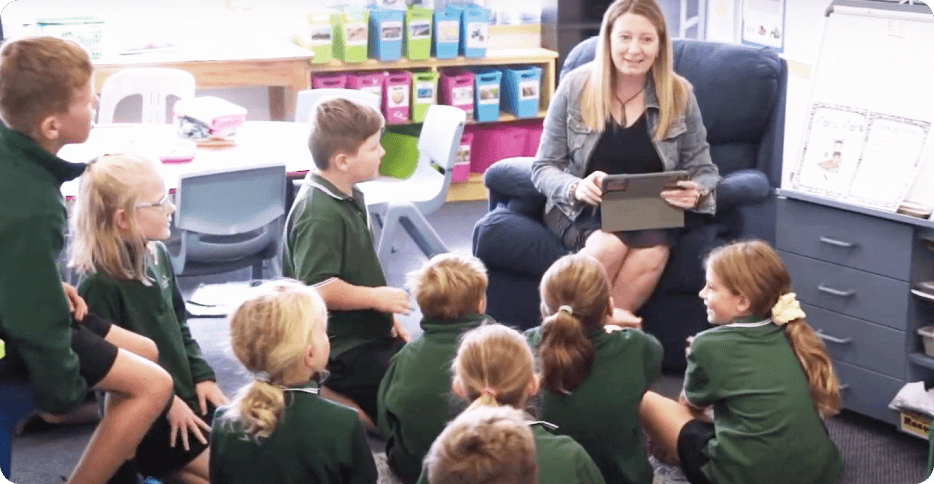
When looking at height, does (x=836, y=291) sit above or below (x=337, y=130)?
below

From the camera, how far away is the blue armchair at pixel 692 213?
360 centimetres

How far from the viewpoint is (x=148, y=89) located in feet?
15.4

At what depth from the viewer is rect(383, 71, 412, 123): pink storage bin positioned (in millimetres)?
5457

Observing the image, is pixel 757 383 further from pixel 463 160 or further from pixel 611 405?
pixel 463 160

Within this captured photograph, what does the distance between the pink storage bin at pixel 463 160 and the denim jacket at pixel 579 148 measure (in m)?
2.00

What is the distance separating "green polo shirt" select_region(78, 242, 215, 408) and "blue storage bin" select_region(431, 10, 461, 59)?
301cm

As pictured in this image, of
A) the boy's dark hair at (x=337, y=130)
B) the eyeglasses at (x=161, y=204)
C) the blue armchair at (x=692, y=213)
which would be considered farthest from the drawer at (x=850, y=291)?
the eyeglasses at (x=161, y=204)

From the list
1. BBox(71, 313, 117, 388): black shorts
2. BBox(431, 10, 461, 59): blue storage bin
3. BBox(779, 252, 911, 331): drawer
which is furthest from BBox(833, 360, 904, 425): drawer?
BBox(431, 10, 461, 59): blue storage bin

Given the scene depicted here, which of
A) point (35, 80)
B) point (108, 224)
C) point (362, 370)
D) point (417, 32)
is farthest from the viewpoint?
point (417, 32)

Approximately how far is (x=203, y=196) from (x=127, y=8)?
2.25 m

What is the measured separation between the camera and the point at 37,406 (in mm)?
2297

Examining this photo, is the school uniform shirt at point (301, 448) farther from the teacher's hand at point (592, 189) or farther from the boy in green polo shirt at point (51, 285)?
the teacher's hand at point (592, 189)

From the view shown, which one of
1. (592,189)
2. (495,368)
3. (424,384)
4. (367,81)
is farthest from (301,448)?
(367,81)

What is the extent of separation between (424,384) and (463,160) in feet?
10.6
